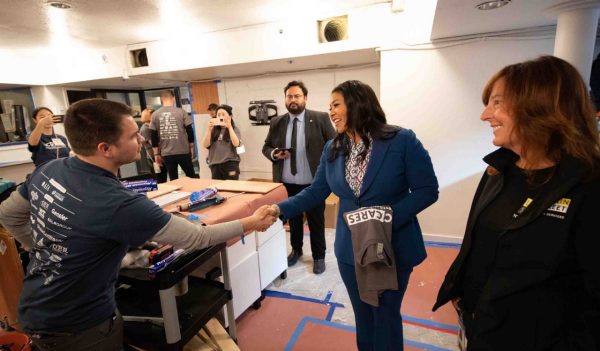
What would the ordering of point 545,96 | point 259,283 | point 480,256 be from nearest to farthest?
point 545,96
point 480,256
point 259,283

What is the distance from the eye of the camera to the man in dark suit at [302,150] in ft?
8.56

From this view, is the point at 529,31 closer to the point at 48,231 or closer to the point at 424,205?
the point at 424,205

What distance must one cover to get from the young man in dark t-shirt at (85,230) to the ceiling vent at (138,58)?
368 centimetres

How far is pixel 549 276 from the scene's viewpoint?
2.50ft

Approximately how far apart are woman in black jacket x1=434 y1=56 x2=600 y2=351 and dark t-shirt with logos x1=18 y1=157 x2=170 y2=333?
1058mm

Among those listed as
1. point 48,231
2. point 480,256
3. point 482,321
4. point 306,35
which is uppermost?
point 306,35

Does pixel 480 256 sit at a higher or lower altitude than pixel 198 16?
lower

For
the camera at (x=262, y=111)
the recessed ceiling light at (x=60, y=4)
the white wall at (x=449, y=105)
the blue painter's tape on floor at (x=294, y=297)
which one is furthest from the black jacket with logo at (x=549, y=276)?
the camera at (x=262, y=111)

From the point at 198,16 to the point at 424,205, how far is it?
2935 millimetres

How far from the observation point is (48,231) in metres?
1.01

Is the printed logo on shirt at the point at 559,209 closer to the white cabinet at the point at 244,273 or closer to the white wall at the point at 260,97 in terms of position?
the white cabinet at the point at 244,273

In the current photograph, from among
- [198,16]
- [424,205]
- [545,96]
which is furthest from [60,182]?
[198,16]

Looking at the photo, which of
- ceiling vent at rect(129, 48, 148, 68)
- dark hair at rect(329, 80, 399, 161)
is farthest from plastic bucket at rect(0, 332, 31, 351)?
ceiling vent at rect(129, 48, 148, 68)

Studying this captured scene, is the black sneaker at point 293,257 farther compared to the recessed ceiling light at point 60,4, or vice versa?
the black sneaker at point 293,257
